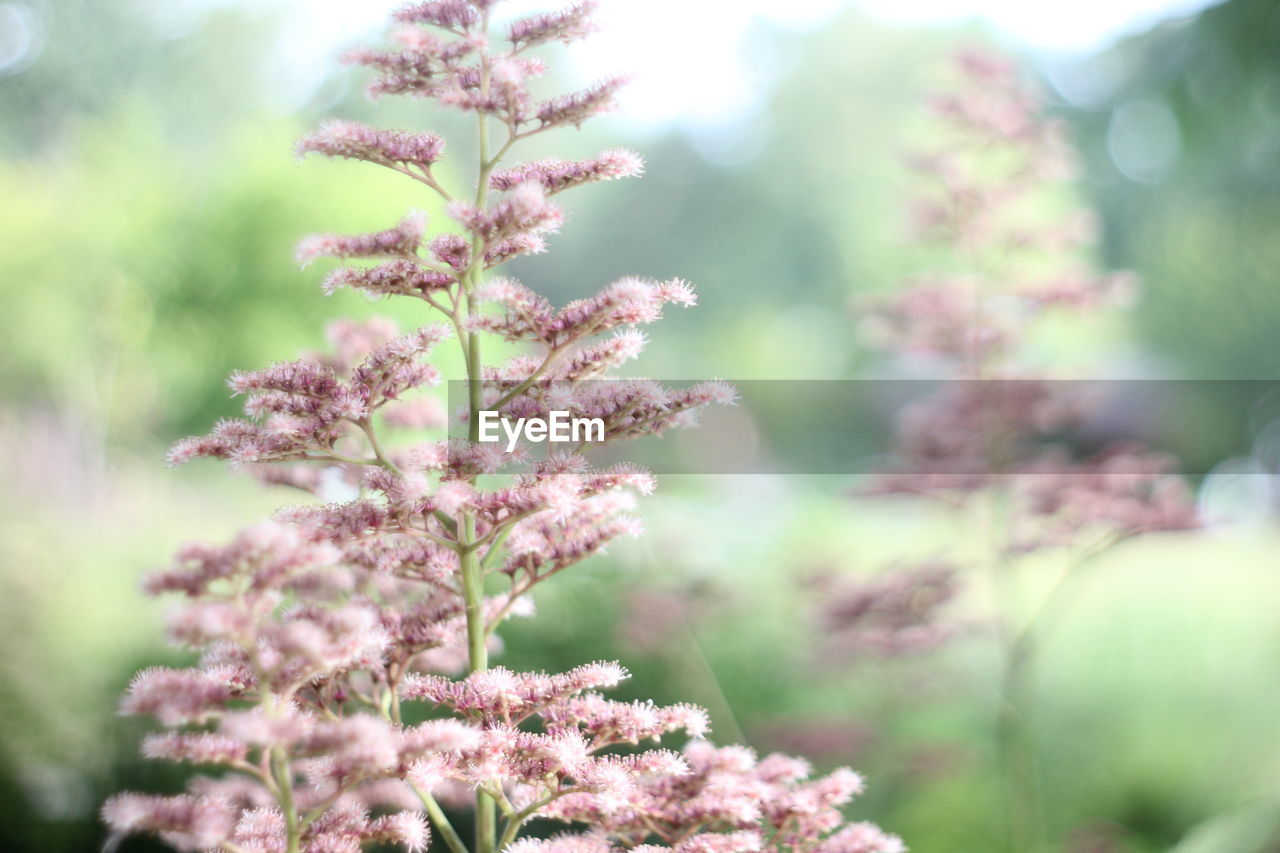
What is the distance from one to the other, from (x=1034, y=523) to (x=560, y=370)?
113 centimetres

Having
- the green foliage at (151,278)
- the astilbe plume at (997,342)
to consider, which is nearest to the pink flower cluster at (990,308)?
the astilbe plume at (997,342)

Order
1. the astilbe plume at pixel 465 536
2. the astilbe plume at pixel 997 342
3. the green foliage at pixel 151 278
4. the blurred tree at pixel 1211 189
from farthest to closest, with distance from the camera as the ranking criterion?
the blurred tree at pixel 1211 189
the green foliage at pixel 151 278
the astilbe plume at pixel 997 342
the astilbe plume at pixel 465 536

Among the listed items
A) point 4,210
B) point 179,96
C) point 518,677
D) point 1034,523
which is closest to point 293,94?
point 179,96

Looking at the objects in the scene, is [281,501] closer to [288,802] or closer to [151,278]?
[151,278]

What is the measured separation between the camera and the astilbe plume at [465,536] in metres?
0.64

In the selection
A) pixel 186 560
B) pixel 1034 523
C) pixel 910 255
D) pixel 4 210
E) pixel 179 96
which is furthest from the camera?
pixel 910 255

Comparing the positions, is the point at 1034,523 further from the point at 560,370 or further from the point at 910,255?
the point at 910,255

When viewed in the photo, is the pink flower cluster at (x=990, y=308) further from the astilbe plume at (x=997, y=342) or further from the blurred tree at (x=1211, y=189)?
the blurred tree at (x=1211, y=189)

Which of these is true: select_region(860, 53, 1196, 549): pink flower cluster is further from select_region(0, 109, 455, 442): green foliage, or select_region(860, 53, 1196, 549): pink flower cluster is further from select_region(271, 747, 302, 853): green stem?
select_region(0, 109, 455, 442): green foliage

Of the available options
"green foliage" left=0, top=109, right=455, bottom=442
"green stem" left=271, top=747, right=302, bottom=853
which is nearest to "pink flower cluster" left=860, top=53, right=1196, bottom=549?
"green stem" left=271, top=747, right=302, bottom=853

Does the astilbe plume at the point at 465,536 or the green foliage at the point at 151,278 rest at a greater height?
the green foliage at the point at 151,278

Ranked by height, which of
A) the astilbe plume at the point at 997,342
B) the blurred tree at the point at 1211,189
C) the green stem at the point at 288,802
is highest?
the blurred tree at the point at 1211,189

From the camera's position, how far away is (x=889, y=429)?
20.9 feet

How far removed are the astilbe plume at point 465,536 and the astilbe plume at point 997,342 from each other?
818mm
